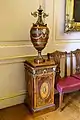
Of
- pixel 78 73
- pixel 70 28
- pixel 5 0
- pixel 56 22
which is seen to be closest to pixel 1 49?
pixel 5 0

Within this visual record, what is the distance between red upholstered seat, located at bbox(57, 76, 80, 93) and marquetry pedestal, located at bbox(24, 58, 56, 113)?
0.13 m

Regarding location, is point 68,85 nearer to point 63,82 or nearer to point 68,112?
point 63,82

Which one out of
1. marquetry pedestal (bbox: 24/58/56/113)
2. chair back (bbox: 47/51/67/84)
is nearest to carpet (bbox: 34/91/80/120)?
marquetry pedestal (bbox: 24/58/56/113)

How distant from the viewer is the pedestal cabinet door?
2279 mm

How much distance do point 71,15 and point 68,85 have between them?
1165 millimetres

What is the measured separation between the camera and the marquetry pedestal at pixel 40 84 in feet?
7.33

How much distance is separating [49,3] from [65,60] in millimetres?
956

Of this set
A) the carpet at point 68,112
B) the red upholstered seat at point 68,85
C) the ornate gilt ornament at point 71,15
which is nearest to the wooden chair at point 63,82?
the red upholstered seat at point 68,85

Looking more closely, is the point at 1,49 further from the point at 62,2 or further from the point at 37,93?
the point at 62,2

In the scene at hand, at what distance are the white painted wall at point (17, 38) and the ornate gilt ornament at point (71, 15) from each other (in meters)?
0.08

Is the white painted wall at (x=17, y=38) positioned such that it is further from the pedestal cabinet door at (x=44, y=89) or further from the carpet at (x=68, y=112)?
the carpet at (x=68, y=112)

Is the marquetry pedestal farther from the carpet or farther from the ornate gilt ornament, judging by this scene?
the ornate gilt ornament

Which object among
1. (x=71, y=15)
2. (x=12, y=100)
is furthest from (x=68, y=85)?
(x=71, y=15)

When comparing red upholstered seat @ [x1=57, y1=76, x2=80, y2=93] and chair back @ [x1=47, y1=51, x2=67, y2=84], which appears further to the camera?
chair back @ [x1=47, y1=51, x2=67, y2=84]
